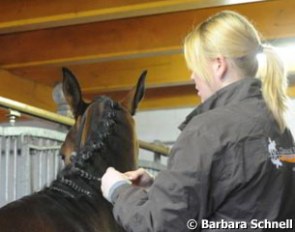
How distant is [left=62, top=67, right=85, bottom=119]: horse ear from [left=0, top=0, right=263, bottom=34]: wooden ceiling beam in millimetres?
1480

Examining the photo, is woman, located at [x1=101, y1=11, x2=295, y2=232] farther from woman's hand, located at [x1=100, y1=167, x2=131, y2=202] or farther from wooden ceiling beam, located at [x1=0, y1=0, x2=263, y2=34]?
wooden ceiling beam, located at [x1=0, y1=0, x2=263, y2=34]

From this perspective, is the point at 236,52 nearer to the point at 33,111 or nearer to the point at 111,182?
the point at 111,182

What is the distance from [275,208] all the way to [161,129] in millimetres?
6108

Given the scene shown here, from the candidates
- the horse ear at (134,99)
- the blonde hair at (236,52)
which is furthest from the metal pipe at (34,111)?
the blonde hair at (236,52)

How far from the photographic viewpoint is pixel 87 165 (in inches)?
81.8

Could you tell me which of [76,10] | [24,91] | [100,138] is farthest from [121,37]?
[100,138]

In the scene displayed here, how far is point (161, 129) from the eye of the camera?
24.3 feet

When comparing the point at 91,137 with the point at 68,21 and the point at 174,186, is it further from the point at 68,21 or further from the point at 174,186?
the point at 68,21

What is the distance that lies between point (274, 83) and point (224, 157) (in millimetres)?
293

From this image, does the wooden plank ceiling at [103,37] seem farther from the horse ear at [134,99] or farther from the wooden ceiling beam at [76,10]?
the horse ear at [134,99]

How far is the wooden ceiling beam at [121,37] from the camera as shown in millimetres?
4234

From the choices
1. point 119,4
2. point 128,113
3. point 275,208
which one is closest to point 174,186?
point 275,208

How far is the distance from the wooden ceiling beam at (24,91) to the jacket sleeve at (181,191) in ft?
15.0

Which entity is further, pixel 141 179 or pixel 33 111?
pixel 33 111
